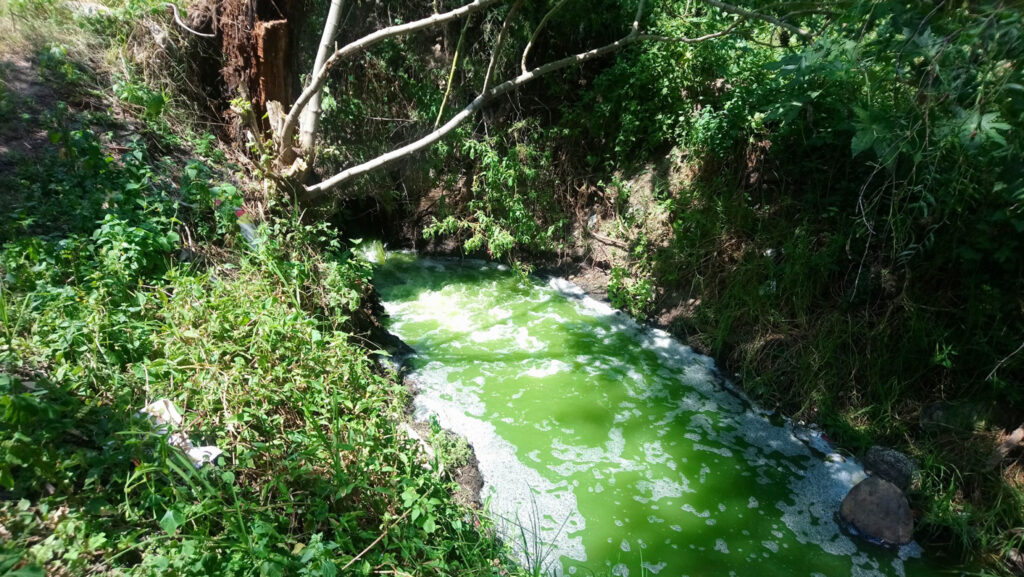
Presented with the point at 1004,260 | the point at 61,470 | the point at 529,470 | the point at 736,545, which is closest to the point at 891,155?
the point at 1004,260

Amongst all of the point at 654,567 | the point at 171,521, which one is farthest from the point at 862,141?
the point at 171,521

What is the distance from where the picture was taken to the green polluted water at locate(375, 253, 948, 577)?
9.70 feet

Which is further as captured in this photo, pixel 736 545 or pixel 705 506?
pixel 705 506

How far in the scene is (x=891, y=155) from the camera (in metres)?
2.86

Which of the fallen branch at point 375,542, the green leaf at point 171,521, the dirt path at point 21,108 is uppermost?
the dirt path at point 21,108

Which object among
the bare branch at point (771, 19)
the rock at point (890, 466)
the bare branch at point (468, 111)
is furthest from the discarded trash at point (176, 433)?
the rock at point (890, 466)

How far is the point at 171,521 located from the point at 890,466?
13.9ft

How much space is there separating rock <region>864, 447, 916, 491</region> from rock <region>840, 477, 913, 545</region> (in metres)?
0.22

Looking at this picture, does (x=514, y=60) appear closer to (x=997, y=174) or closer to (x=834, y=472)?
(x=997, y=174)

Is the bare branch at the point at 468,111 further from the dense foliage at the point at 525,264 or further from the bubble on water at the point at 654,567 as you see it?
the bubble on water at the point at 654,567

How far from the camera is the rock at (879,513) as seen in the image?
304cm

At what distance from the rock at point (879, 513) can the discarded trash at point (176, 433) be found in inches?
145

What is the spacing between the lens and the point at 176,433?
2141mm

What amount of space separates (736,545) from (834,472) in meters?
1.13
